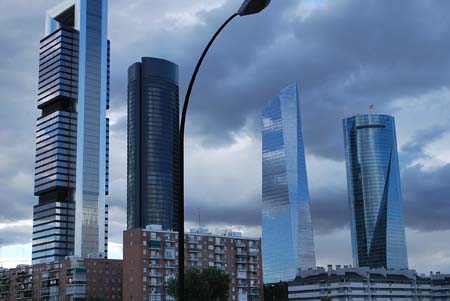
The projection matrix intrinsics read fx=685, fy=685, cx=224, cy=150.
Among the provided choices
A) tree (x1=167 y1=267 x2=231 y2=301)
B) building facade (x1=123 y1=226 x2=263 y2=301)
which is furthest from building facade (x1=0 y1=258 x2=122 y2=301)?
tree (x1=167 y1=267 x2=231 y2=301)

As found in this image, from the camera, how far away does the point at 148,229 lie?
171m

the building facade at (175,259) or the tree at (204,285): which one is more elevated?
the building facade at (175,259)

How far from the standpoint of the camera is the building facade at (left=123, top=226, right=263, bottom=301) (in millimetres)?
164625

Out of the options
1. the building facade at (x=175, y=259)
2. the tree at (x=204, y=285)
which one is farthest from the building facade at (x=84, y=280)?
the tree at (x=204, y=285)

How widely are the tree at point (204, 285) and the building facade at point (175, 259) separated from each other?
66.6 feet

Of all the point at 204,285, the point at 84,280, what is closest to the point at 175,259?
the point at 84,280

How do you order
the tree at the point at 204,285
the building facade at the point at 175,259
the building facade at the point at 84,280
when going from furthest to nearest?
the building facade at the point at 84,280 → the building facade at the point at 175,259 → the tree at the point at 204,285

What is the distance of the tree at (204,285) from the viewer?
13900 centimetres

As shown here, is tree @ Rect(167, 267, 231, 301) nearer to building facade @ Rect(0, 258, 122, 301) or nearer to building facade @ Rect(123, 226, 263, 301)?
building facade @ Rect(123, 226, 263, 301)

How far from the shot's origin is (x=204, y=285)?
139875 millimetres

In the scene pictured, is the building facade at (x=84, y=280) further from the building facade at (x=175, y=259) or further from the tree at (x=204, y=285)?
the tree at (x=204, y=285)

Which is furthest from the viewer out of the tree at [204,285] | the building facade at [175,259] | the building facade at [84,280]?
the building facade at [84,280]

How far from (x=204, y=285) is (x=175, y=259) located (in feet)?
109

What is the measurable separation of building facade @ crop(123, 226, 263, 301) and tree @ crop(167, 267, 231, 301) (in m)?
20.3
